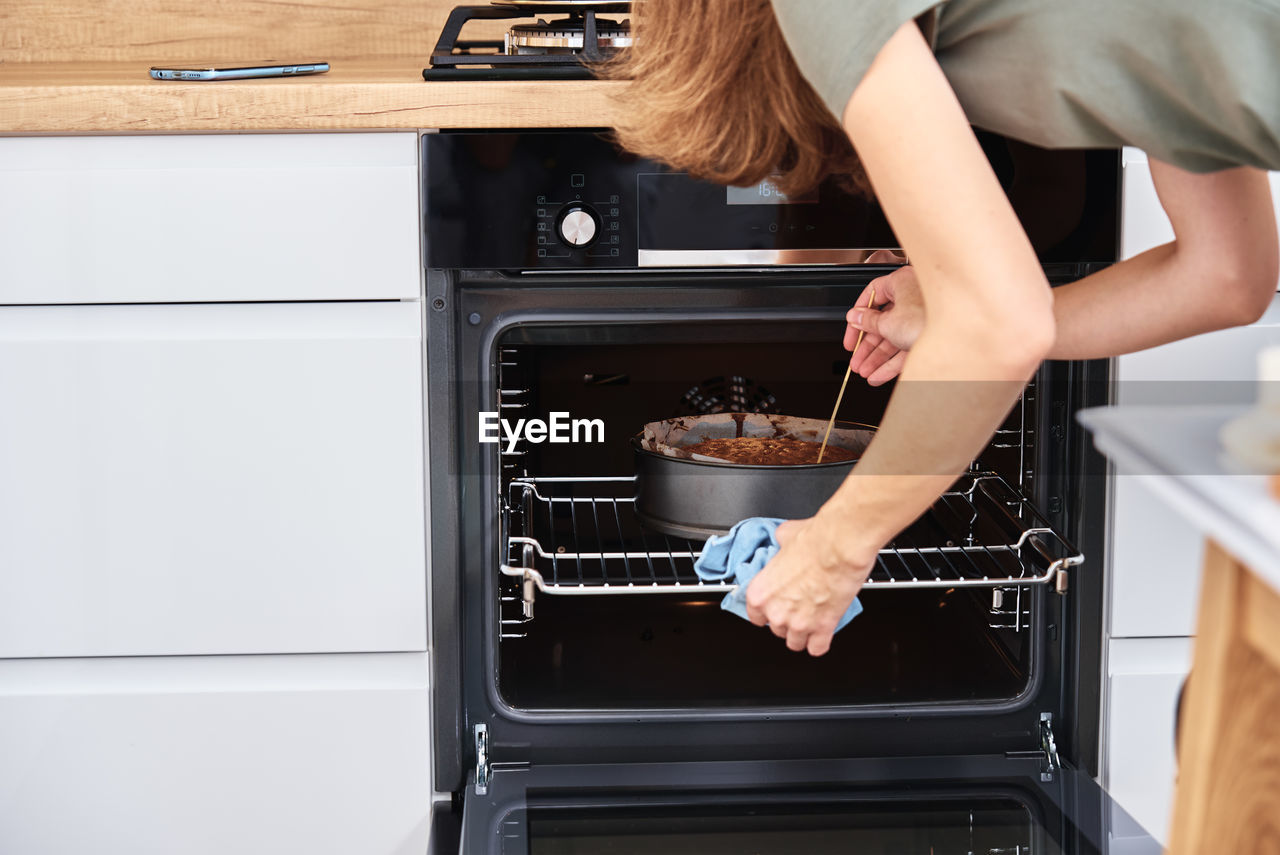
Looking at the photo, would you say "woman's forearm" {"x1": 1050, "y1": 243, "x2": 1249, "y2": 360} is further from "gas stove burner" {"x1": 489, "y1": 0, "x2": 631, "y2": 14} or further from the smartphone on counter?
the smartphone on counter

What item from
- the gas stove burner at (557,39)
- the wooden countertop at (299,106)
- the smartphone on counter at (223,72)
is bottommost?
the wooden countertop at (299,106)

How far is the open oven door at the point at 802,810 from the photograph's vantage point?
118 centimetres

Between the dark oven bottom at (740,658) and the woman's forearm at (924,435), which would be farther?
the dark oven bottom at (740,658)

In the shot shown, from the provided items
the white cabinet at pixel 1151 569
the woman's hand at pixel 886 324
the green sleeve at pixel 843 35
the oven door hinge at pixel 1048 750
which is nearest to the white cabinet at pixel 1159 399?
the white cabinet at pixel 1151 569

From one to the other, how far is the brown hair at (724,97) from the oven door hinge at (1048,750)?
687mm

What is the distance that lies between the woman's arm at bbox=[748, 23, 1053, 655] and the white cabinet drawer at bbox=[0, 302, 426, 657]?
0.62 meters

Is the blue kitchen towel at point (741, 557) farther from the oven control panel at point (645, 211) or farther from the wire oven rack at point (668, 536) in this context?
the oven control panel at point (645, 211)

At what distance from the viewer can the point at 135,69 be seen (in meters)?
1.65

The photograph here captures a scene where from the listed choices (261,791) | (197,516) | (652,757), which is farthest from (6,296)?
(652,757)

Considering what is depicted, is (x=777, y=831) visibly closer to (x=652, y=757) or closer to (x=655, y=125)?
(x=652, y=757)

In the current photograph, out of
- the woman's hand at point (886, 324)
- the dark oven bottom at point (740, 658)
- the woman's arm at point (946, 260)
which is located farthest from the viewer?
the dark oven bottom at point (740, 658)

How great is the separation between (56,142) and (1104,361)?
1.07m

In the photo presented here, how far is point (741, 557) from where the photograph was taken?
1.06m

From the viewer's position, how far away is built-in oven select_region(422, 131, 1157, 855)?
1188 mm
